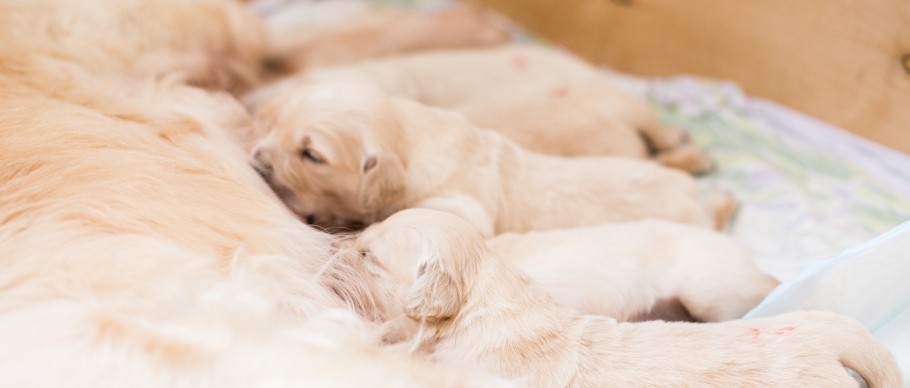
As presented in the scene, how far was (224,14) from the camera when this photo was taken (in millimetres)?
1780

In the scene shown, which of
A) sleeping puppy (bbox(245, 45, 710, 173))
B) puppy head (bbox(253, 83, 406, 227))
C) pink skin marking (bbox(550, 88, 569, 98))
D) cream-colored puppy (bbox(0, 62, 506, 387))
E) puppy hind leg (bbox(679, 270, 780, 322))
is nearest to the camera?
cream-colored puppy (bbox(0, 62, 506, 387))

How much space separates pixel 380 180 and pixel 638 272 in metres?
0.58

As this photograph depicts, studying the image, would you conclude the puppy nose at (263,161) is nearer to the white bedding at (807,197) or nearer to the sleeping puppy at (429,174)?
the sleeping puppy at (429,174)

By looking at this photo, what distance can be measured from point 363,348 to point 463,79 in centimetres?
148

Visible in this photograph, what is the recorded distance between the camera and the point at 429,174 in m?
1.44

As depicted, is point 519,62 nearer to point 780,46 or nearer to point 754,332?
point 780,46

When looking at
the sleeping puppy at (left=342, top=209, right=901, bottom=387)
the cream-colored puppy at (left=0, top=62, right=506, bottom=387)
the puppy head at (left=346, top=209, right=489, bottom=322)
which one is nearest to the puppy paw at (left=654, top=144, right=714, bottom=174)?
the sleeping puppy at (left=342, top=209, right=901, bottom=387)

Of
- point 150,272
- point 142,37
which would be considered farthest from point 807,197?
point 142,37

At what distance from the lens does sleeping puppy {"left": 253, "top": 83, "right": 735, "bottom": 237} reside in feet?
4.48

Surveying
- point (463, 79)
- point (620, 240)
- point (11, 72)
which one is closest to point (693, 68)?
point (463, 79)

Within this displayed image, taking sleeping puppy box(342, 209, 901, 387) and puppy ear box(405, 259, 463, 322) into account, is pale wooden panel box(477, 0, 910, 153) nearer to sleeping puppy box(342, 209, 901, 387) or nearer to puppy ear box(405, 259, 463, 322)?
sleeping puppy box(342, 209, 901, 387)

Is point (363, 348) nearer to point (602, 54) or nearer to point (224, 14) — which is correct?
point (224, 14)

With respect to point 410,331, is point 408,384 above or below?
above

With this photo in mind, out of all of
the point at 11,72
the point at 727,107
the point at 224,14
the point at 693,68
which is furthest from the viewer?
the point at 693,68
